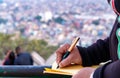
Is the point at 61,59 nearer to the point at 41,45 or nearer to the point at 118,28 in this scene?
the point at 118,28

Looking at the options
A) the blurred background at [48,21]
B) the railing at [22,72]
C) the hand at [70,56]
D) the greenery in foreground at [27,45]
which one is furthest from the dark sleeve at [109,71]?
the blurred background at [48,21]

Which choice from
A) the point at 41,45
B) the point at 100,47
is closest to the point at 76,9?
the point at 41,45

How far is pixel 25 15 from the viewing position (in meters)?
9.40

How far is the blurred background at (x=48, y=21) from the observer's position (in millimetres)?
8156

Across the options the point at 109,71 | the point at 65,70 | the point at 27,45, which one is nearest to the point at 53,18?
the point at 27,45

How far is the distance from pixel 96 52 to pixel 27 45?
22.6 feet

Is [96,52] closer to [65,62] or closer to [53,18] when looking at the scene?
[65,62]

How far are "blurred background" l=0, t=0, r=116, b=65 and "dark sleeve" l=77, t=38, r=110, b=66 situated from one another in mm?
6734

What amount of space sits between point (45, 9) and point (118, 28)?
9.02 metres

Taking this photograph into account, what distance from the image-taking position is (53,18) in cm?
895

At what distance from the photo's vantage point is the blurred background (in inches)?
321

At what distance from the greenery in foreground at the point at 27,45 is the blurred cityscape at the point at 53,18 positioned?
7.4 inches

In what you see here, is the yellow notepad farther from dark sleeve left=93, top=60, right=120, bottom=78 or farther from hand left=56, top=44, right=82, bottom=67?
dark sleeve left=93, top=60, right=120, bottom=78

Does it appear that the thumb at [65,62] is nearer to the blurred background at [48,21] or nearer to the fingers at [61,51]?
the fingers at [61,51]
